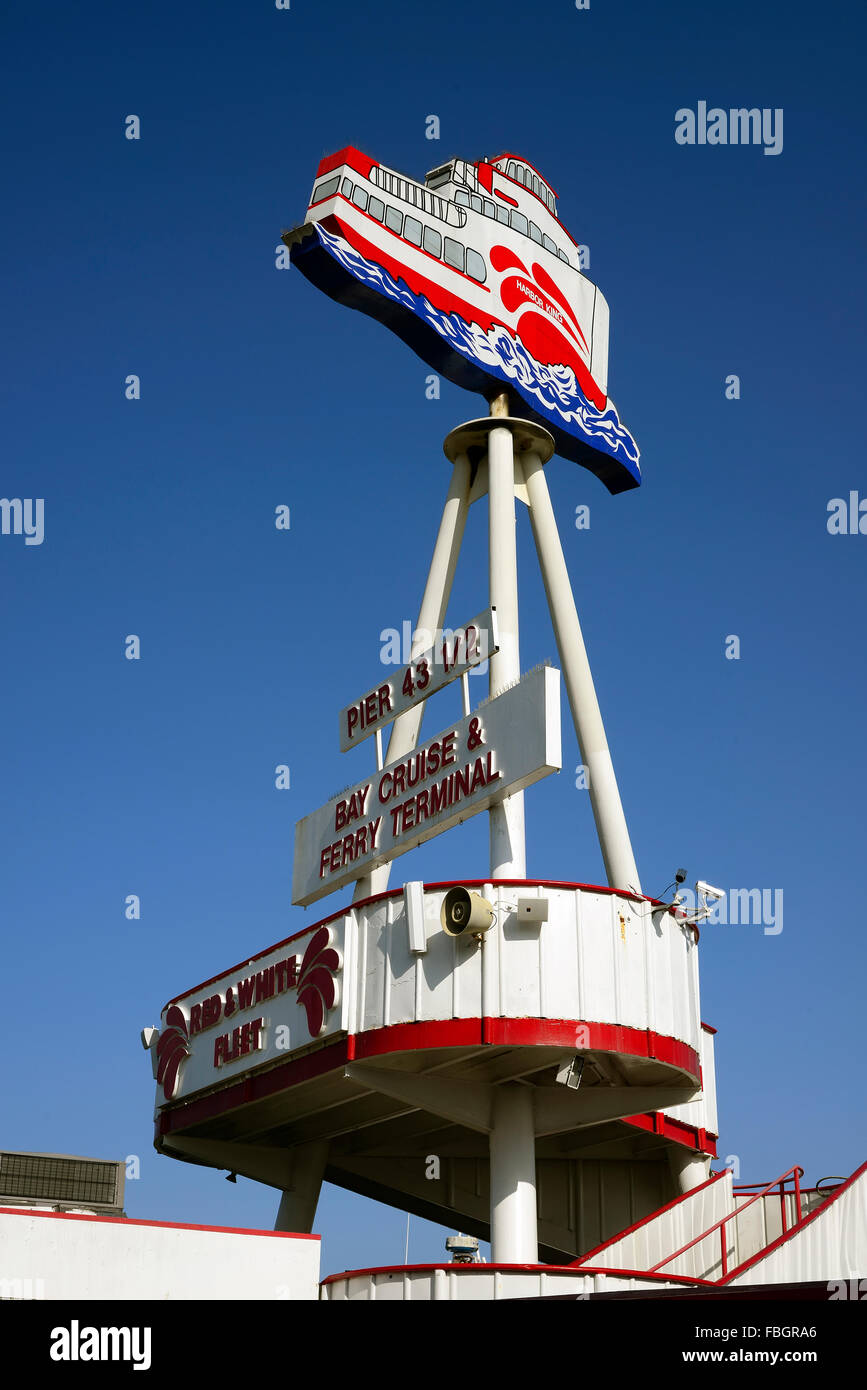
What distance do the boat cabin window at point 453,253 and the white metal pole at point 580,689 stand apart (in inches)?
215

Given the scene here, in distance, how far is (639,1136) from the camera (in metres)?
37.0

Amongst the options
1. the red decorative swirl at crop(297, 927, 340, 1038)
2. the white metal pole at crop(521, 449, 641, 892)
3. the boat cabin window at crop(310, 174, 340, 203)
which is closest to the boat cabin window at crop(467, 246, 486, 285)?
the boat cabin window at crop(310, 174, 340, 203)

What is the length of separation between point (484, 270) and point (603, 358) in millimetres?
6233

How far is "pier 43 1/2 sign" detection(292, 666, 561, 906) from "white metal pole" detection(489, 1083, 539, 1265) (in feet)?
19.7

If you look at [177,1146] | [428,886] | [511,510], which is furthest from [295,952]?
[511,510]

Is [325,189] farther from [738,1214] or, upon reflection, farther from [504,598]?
[738,1214]

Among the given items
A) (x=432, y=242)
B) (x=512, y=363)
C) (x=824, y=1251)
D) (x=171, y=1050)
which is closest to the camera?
(x=824, y=1251)

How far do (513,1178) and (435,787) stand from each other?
830 cm

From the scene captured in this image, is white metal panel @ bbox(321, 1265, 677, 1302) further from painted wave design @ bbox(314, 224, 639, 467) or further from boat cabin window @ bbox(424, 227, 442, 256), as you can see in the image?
boat cabin window @ bbox(424, 227, 442, 256)

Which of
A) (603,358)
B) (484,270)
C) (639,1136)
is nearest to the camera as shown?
(639,1136)

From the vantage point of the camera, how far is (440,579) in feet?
133

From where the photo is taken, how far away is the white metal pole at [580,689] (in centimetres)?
3766

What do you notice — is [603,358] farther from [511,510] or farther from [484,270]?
[511,510]

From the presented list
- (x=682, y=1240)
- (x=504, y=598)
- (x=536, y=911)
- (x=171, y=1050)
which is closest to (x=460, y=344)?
(x=504, y=598)
